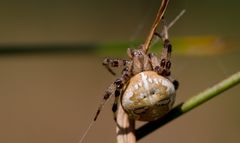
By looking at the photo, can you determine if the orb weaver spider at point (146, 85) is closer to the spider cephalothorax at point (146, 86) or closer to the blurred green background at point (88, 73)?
the spider cephalothorax at point (146, 86)

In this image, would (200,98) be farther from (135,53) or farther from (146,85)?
(135,53)

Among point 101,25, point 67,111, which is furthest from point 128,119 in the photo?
point 101,25

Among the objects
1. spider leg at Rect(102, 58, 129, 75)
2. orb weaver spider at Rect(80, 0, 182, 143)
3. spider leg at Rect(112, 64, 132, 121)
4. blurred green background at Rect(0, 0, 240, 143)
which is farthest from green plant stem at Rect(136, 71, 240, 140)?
blurred green background at Rect(0, 0, 240, 143)

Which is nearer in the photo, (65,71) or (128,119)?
(128,119)

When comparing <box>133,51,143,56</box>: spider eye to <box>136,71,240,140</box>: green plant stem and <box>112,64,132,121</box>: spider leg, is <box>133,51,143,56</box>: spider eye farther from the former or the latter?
<box>136,71,240,140</box>: green plant stem

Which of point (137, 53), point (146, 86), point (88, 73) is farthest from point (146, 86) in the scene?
point (88, 73)

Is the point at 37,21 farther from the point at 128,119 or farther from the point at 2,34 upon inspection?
the point at 128,119

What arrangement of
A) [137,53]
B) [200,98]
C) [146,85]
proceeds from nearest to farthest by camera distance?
[200,98]
[146,85]
[137,53]

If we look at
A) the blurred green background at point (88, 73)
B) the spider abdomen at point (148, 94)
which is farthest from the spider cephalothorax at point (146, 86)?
the blurred green background at point (88, 73)
